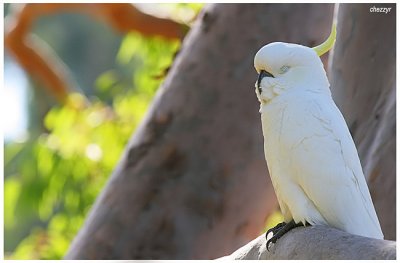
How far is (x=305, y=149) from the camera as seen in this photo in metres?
1.53

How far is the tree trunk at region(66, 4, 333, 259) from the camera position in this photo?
2.52 meters

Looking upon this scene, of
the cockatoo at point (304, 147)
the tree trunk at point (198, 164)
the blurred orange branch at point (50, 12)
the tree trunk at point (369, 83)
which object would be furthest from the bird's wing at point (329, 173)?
the blurred orange branch at point (50, 12)

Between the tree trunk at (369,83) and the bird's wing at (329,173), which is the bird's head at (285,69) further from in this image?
the tree trunk at (369,83)

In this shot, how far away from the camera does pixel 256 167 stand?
8.36 ft

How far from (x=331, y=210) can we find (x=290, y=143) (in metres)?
0.15

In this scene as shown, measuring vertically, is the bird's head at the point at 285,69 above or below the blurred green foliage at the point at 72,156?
above

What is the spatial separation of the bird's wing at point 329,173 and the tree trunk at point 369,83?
598mm

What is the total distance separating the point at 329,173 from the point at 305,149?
0.21 ft

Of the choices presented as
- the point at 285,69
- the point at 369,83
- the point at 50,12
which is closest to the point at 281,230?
the point at 285,69

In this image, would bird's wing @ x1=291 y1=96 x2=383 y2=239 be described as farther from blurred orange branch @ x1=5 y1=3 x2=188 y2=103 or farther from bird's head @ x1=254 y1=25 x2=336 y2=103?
blurred orange branch @ x1=5 y1=3 x2=188 y2=103

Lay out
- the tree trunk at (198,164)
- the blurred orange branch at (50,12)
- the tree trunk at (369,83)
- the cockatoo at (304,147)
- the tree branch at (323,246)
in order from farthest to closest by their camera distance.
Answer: the blurred orange branch at (50,12) → the tree trunk at (198,164) → the tree trunk at (369,83) → the cockatoo at (304,147) → the tree branch at (323,246)

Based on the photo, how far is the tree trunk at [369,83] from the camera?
2.14 meters

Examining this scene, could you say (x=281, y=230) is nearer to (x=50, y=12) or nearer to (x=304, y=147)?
(x=304, y=147)

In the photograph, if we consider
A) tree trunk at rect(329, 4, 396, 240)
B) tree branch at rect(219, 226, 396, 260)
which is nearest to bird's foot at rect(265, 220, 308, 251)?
tree branch at rect(219, 226, 396, 260)
